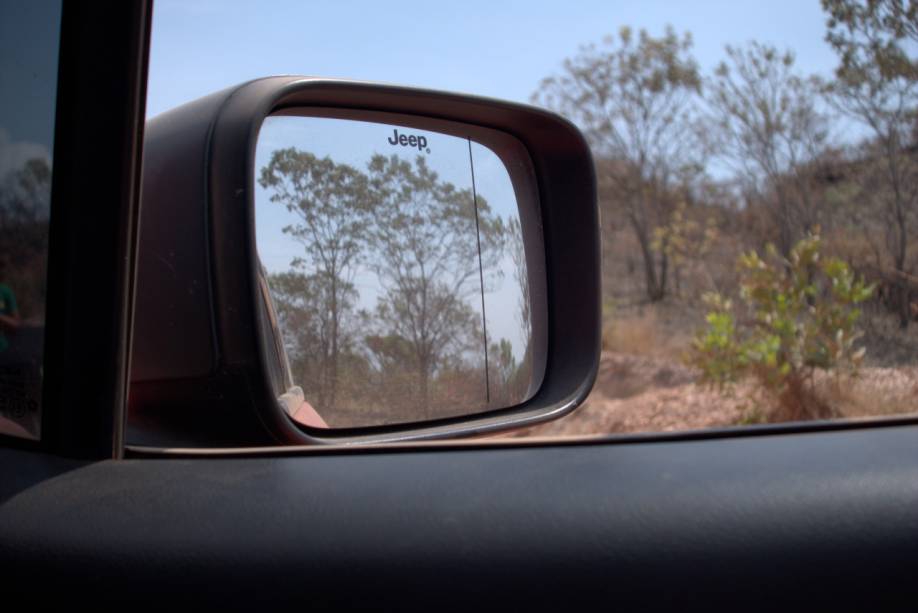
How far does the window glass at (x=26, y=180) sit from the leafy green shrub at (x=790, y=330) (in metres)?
4.14

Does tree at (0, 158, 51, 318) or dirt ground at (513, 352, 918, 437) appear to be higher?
tree at (0, 158, 51, 318)

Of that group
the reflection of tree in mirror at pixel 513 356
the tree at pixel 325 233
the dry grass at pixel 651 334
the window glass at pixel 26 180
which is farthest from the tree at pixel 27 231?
the dry grass at pixel 651 334

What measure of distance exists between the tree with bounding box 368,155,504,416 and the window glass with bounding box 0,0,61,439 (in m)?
0.70

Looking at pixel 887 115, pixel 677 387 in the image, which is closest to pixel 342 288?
→ pixel 887 115

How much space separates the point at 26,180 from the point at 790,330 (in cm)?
614

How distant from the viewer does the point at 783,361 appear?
6824 millimetres

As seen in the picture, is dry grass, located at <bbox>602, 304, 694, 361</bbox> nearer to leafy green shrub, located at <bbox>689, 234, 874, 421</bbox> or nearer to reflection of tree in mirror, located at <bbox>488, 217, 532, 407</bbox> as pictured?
leafy green shrub, located at <bbox>689, 234, 874, 421</bbox>

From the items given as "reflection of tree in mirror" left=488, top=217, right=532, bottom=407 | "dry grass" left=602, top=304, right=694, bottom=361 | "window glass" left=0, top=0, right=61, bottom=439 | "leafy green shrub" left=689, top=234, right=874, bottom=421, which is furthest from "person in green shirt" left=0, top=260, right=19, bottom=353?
"dry grass" left=602, top=304, right=694, bottom=361

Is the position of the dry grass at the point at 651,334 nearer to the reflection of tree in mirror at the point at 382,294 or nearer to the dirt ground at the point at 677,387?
the dirt ground at the point at 677,387

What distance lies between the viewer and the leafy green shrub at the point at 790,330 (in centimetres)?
557

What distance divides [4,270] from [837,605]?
1461 millimetres

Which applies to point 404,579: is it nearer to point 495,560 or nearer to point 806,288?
point 495,560

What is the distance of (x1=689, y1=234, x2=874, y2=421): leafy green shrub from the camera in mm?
5566

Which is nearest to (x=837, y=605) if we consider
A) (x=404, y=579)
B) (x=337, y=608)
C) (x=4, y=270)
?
(x=404, y=579)
